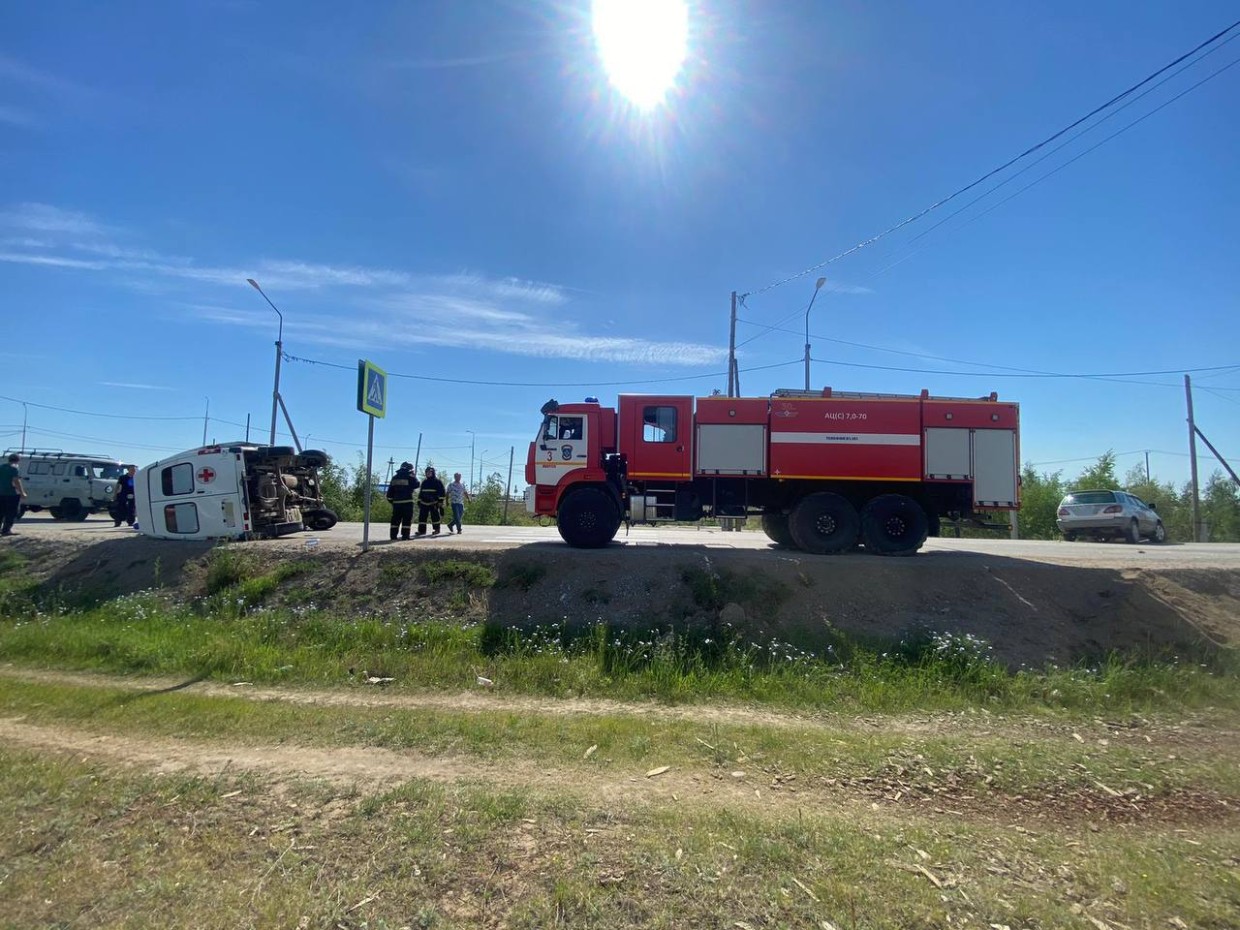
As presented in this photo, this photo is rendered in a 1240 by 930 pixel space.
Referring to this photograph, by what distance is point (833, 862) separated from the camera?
3.90 m

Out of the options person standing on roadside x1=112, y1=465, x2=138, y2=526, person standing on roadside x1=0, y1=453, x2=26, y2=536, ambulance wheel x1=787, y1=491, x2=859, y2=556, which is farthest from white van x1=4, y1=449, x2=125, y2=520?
ambulance wheel x1=787, y1=491, x2=859, y2=556

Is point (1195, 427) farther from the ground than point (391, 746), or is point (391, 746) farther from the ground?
point (1195, 427)

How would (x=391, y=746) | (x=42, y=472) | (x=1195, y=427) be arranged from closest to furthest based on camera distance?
(x=391, y=746), (x=42, y=472), (x=1195, y=427)

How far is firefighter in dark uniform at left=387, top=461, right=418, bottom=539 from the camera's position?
611 inches

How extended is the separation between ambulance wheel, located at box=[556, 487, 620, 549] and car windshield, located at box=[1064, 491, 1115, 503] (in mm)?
17851

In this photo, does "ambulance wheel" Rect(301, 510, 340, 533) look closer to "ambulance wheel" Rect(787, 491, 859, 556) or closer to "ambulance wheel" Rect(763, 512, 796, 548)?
"ambulance wheel" Rect(763, 512, 796, 548)

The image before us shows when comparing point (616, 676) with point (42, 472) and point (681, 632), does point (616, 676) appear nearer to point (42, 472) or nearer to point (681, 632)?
point (681, 632)

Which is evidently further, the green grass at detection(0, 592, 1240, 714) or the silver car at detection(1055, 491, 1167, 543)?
the silver car at detection(1055, 491, 1167, 543)

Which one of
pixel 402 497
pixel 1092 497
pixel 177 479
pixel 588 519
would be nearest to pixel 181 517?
pixel 177 479

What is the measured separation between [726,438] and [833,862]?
1064cm

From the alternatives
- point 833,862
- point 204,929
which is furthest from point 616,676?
point 204,929

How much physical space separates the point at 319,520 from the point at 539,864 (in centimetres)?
1607

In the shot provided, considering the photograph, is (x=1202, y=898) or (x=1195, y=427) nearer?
(x=1202, y=898)

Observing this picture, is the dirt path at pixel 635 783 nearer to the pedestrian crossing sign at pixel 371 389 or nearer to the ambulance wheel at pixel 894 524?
the pedestrian crossing sign at pixel 371 389
